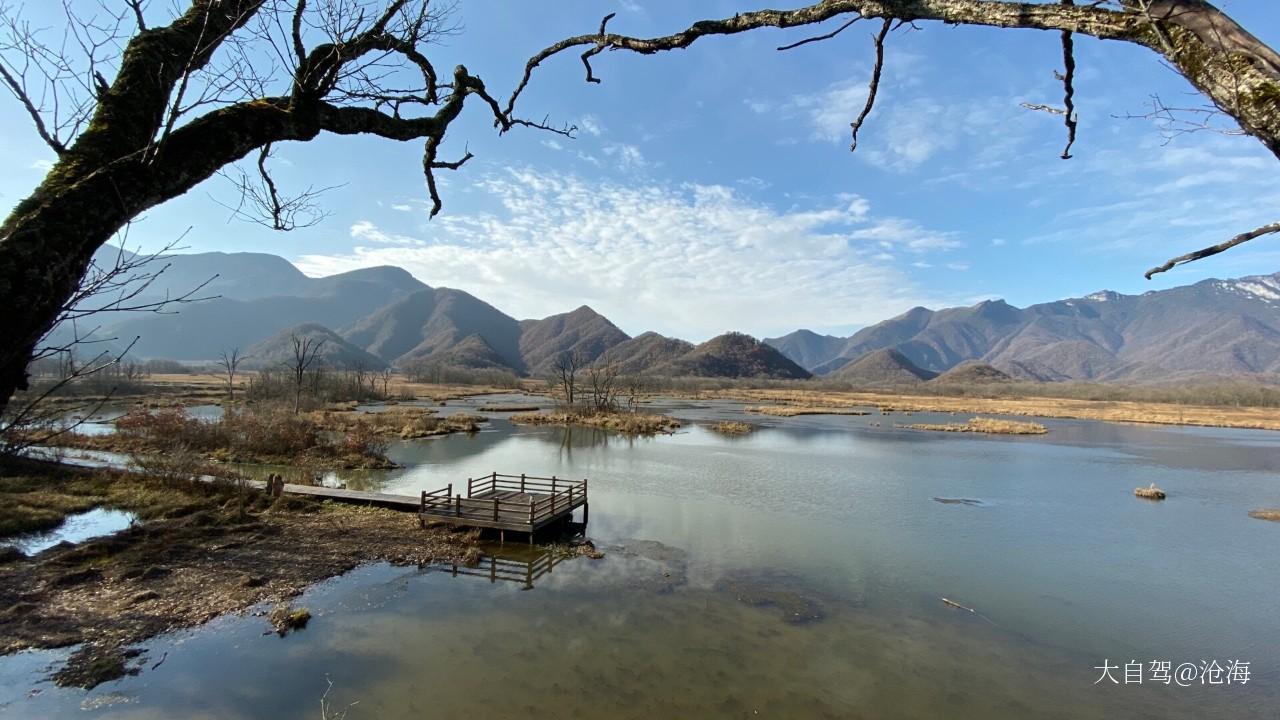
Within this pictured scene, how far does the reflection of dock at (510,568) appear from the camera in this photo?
55.0 feet

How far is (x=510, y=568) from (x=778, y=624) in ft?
25.6

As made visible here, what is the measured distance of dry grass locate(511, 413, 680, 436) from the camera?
55719 mm

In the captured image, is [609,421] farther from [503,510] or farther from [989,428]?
[989,428]

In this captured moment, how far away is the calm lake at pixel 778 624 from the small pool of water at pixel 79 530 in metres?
8.11

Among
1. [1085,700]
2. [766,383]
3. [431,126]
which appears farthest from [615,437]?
[766,383]

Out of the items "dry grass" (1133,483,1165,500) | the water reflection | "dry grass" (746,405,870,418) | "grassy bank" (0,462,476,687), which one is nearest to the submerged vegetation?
"dry grass" (746,405,870,418)

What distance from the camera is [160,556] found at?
1591 cm

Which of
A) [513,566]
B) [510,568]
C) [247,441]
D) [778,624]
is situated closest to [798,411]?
[247,441]

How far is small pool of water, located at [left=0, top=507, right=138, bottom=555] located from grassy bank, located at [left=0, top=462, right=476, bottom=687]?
1.36ft

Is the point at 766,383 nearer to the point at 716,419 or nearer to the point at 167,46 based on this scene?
the point at 716,419

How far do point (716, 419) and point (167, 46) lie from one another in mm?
69088

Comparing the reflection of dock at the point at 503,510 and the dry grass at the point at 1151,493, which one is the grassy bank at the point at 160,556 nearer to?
the reflection of dock at the point at 503,510

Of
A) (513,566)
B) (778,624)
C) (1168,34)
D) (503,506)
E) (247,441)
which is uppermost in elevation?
(1168,34)

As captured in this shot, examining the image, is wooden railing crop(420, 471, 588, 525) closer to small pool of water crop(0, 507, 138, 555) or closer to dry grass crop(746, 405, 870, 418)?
small pool of water crop(0, 507, 138, 555)
